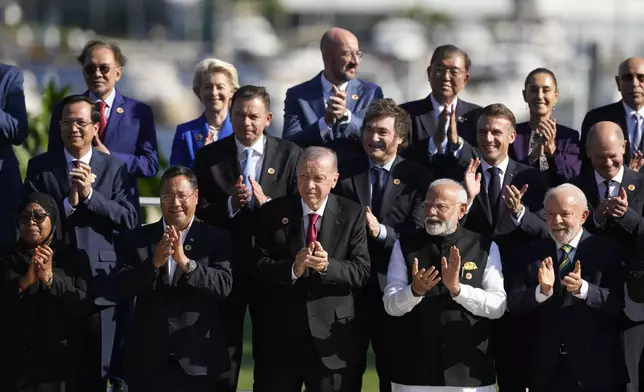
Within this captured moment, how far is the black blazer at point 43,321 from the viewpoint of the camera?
7023 millimetres

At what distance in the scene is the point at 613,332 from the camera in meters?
6.98

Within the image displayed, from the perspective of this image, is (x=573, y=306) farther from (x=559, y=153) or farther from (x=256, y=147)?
(x=256, y=147)

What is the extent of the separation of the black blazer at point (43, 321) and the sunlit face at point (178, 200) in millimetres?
575

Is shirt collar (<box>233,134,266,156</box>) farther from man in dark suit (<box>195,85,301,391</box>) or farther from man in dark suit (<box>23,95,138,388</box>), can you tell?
man in dark suit (<box>23,95,138,388</box>)

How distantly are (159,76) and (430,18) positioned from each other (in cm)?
1325

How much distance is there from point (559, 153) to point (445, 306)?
1440mm

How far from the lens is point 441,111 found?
7.93 metres

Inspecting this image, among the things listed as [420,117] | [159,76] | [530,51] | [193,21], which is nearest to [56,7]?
[193,21]

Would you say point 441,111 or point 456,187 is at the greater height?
point 441,111

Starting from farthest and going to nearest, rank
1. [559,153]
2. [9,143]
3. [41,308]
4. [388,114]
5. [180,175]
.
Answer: [559,153], [9,143], [388,114], [41,308], [180,175]

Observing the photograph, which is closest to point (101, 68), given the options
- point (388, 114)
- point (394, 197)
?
point (388, 114)

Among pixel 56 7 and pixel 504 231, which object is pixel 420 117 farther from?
pixel 56 7

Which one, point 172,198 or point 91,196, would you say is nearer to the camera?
point 172,198

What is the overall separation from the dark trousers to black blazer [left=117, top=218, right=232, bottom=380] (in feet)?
2.65
